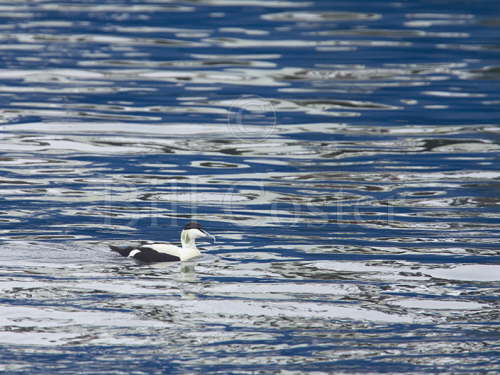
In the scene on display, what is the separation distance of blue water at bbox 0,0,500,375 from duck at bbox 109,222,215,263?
170 millimetres

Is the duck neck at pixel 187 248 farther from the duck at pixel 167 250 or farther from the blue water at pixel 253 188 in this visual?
the blue water at pixel 253 188

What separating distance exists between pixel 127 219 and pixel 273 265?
128 inches

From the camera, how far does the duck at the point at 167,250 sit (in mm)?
15016

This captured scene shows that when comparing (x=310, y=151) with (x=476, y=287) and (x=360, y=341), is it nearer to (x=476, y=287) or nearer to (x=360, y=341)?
(x=476, y=287)

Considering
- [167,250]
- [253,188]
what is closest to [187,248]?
[167,250]

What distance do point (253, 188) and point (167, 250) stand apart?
451cm

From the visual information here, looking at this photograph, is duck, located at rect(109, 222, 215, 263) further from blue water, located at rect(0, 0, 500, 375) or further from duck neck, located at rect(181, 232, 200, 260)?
blue water, located at rect(0, 0, 500, 375)

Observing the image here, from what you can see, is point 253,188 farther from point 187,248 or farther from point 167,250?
point 167,250

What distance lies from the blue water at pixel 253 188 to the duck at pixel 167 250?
17cm

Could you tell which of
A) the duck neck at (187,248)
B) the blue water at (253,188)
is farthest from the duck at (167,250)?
the blue water at (253,188)

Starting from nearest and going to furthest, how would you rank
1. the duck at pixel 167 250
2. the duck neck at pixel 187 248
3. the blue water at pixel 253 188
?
the blue water at pixel 253 188, the duck at pixel 167 250, the duck neck at pixel 187 248

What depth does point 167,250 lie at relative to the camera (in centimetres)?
1531

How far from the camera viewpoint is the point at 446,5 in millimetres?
39219

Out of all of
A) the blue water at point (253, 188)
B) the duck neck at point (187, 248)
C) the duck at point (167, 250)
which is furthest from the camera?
the duck neck at point (187, 248)
